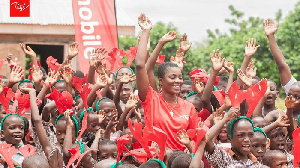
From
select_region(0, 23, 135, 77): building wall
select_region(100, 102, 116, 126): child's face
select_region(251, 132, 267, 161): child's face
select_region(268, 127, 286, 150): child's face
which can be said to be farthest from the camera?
select_region(0, 23, 135, 77): building wall

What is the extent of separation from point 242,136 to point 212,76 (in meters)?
1.18

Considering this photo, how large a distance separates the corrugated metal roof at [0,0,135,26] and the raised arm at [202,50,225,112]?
634cm

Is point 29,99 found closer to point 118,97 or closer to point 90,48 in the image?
point 118,97

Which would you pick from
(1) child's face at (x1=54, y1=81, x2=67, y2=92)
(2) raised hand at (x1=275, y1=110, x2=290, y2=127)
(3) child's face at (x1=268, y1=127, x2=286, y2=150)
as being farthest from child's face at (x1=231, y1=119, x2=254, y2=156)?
(1) child's face at (x1=54, y1=81, x2=67, y2=92)

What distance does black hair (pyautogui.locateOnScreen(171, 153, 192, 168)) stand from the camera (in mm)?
5004

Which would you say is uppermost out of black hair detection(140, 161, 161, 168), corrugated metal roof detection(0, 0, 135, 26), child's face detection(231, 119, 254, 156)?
corrugated metal roof detection(0, 0, 135, 26)

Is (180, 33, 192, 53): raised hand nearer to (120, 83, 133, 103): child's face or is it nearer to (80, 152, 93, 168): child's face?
(120, 83, 133, 103): child's face

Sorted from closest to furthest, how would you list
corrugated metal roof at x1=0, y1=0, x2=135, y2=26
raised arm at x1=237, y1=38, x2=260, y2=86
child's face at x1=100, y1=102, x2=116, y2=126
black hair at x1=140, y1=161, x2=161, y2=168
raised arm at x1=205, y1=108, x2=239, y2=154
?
black hair at x1=140, y1=161, x2=161, y2=168 < raised arm at x1=205, y1=108, x2=239, y2=154 < raised arm at x1=237, y1=38, x2=260, y2=86 < child's face at x1=100, y1=102, x2=116, y2=126 < corrugated metal roof at x1=0, y1=0, x2=135, y2=26

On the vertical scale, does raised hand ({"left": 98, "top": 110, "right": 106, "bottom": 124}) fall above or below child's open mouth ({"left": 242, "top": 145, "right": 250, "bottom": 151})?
above

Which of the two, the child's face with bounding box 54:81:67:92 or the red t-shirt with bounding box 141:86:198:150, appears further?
the child's face with bounding box 54:81:67:92

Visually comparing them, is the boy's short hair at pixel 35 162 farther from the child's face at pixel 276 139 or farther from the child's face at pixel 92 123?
the child's face at pixel 276 139

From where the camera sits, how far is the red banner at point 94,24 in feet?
32.1

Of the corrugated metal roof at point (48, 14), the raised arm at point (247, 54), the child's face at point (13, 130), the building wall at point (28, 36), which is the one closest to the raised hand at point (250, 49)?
the raised arm at point (247, 54)

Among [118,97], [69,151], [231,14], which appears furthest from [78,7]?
[231,14]
